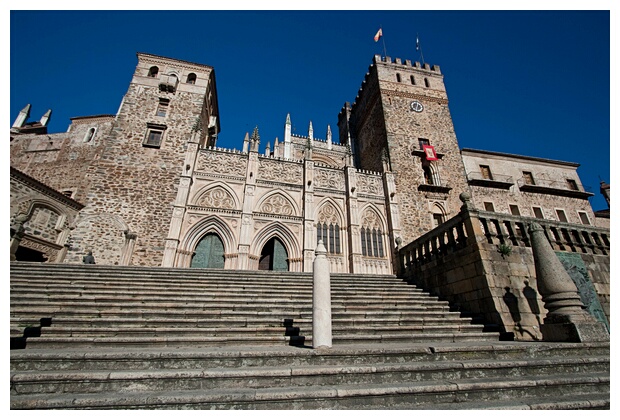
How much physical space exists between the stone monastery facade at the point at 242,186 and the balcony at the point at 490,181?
121 mm

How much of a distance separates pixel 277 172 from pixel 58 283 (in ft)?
41.6

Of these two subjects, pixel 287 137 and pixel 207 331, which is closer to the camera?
pixel 207 331

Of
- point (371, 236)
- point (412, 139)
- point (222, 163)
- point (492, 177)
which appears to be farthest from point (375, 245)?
point (492, 177)

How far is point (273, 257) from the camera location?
15820mm

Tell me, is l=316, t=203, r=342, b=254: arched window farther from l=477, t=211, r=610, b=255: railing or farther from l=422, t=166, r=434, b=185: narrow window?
l=477, t=211, r=610, b=255: railing

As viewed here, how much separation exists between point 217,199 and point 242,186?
175cm

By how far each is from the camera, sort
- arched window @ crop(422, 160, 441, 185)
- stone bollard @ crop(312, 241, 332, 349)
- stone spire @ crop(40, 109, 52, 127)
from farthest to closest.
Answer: stone spire @ crop(40, 109, 52, 127) → arched window @ crop(422, 160, 441, 185) → stone bollard @ crop(312, 241, 332, 349)

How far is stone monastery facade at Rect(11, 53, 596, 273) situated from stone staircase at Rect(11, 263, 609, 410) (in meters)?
8.44

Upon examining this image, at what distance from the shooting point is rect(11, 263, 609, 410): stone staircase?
3.02 meters

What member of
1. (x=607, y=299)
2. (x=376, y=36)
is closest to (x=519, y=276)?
(x=607, y=299)

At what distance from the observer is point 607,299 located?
694 centimetres

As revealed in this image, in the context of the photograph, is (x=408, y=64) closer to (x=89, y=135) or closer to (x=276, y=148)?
(x=276, y=148)

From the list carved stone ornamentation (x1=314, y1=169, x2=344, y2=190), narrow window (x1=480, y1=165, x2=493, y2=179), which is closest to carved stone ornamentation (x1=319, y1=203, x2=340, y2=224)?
carved stone ornamentation (x1=314, y1=169, x2=344, y2=190)

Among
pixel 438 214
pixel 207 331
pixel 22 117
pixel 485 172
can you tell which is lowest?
pixel 207 331
